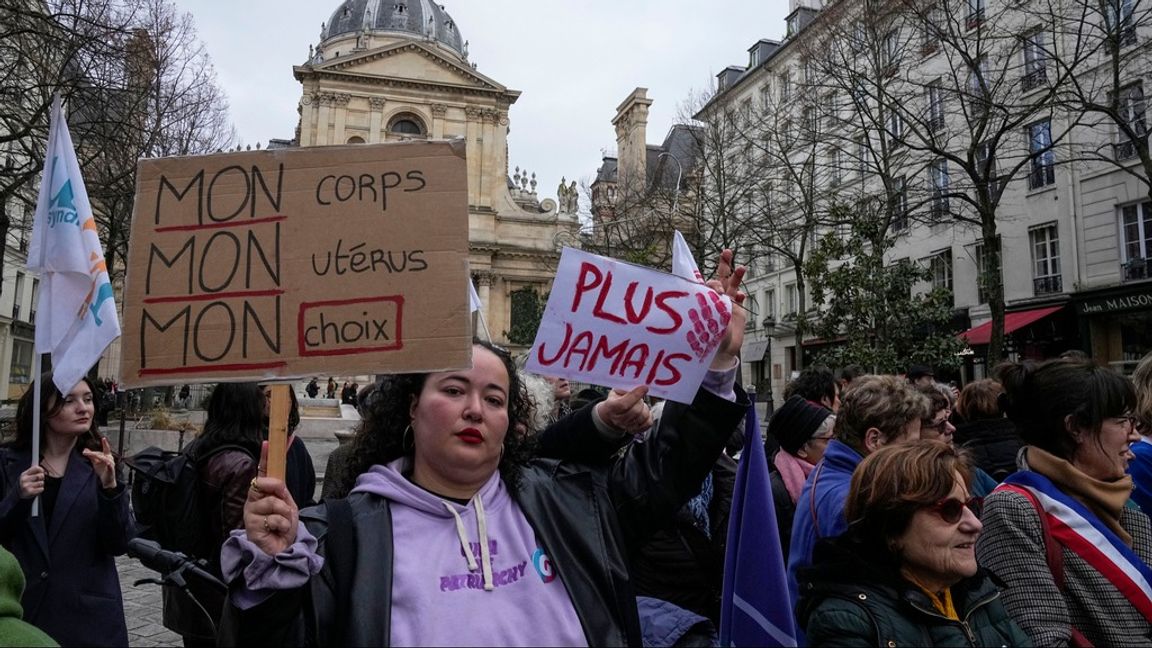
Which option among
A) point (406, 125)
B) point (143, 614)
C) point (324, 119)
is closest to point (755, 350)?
point (406, 125)

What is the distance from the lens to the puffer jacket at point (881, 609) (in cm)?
217

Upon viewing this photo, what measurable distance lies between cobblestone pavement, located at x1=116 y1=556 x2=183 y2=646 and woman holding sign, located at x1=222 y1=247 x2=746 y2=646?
4525mm

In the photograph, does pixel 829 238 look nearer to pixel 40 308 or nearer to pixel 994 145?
pixel 994 145

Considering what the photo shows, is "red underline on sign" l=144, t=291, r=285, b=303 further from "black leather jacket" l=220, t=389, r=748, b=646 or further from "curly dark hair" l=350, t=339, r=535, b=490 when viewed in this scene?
"black leather jacket" l=220, t=389, r=748, b=646

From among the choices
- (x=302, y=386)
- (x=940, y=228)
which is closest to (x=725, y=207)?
(x=940, y=228)

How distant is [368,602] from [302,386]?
4420cm

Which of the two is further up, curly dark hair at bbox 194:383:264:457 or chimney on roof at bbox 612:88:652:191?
chimney on roof at bbox 612:88:652:191

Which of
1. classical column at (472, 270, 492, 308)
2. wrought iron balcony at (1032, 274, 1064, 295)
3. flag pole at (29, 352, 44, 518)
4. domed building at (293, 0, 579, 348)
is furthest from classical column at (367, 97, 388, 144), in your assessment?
flag pole at (29, 352, 44, 518)

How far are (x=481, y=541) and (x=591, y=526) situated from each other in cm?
28

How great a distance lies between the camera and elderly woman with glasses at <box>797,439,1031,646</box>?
2205 millimetres

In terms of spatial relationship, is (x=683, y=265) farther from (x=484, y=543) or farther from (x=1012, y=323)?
(x=1012, y=323)

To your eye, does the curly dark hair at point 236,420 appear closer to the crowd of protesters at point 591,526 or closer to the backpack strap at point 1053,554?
the crowd of protesters at point 591,526

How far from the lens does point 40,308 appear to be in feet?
11.0

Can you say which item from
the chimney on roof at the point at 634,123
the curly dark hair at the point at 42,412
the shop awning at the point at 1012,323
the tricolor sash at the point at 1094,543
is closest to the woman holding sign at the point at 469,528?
the tricolor sash at the point at 1094,543
